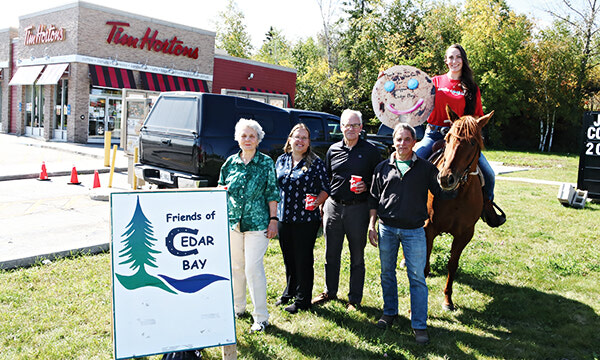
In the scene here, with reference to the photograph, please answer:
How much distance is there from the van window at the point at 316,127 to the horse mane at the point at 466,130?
19.0 ft

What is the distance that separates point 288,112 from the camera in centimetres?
938

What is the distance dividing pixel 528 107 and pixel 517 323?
112ft

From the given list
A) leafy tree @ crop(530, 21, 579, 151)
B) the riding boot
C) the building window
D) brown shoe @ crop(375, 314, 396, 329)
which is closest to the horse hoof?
brown shoe @ crop(375, 314, 396, 329)

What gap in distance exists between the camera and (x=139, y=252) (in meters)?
3.37

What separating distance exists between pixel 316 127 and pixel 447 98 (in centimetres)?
518

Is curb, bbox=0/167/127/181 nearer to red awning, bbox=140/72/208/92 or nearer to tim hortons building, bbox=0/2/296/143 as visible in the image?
tim hortons building, bbox=0/2/296/143

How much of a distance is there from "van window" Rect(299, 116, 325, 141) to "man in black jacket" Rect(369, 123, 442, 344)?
5843 millimetres

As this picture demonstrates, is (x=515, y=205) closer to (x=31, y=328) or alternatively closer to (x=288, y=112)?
(x=288, y=112)

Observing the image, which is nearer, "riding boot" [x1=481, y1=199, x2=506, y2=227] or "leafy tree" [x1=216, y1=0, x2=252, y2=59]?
"riding boot" [x1=481, y1=199, x2=506, y2=227]

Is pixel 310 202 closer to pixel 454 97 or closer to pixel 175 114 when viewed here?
pixel 454 97

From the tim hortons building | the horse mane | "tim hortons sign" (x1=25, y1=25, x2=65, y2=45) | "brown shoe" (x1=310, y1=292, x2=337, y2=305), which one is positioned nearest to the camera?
the horse mane

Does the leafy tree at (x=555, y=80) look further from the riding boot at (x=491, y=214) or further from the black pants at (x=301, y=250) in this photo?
the black pants at (x=301, y=250)

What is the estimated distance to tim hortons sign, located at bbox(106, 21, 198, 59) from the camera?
76.5 ft

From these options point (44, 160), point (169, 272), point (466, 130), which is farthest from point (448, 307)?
point (44, 160)
